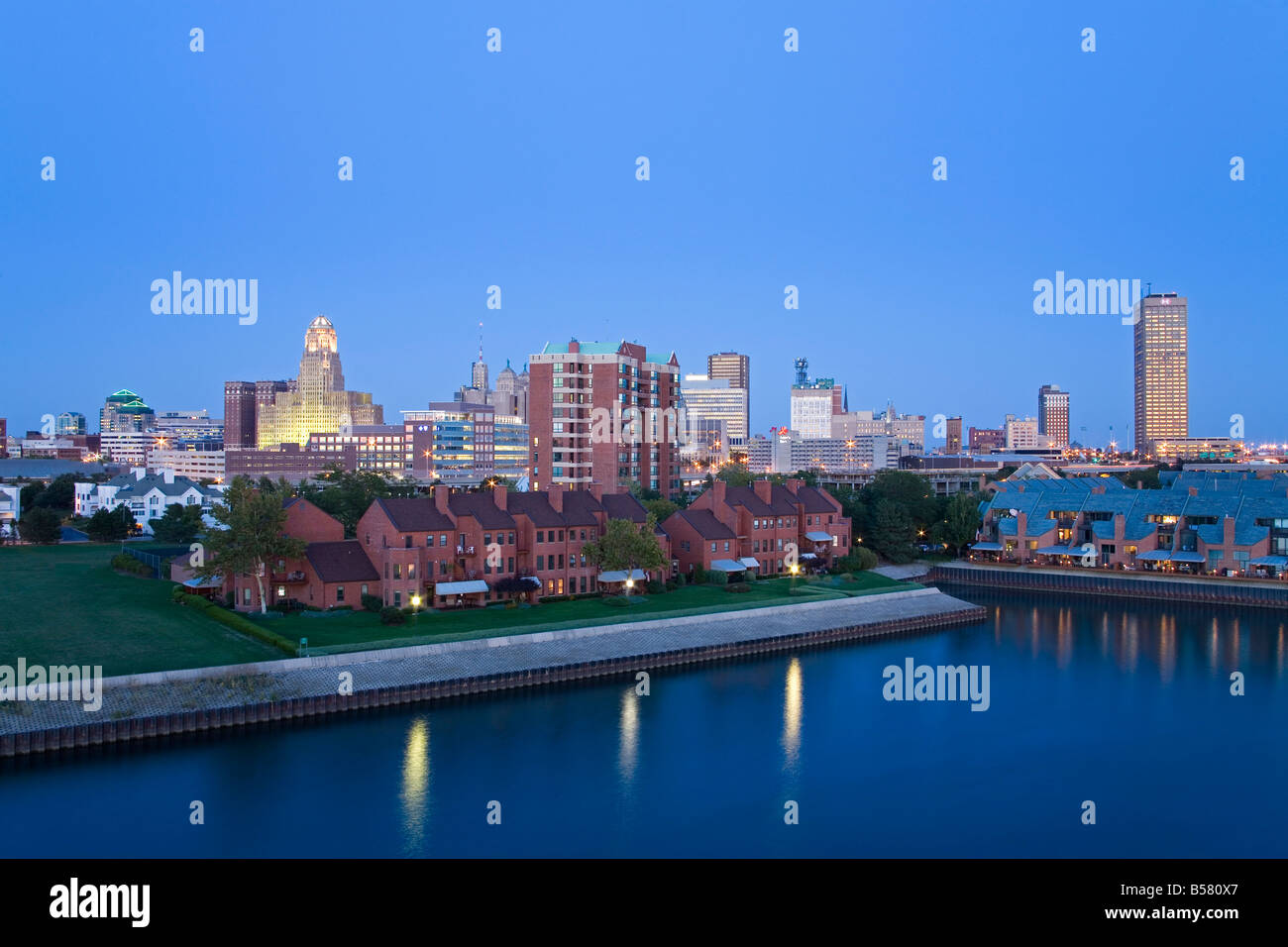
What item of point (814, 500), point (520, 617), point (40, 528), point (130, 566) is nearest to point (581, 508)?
point (520, 617)

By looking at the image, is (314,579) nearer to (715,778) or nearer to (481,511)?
(481,511)

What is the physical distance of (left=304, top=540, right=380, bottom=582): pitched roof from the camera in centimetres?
4647

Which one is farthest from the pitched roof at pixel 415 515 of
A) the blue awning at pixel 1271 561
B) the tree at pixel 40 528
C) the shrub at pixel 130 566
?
the blue awning at pixel 1271 561

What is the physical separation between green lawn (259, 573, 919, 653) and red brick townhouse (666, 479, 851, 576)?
3.26 meters

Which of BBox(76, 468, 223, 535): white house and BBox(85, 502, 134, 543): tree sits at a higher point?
BBox(76, 468, 223, 535): white house

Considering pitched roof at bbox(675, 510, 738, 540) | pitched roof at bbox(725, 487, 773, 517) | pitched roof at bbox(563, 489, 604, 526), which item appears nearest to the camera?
pitched roof at bbox(563, 489, 604, 526)

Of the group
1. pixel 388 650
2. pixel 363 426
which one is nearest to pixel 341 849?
pixel 388 650

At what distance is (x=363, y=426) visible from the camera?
604ft

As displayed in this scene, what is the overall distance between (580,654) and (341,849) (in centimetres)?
1874

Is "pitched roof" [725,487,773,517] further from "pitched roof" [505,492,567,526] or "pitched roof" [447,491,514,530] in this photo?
"pitched roof" [447,491,514,530]

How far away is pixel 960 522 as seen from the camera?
81.9m

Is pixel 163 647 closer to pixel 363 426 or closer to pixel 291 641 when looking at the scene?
pixel 291 641

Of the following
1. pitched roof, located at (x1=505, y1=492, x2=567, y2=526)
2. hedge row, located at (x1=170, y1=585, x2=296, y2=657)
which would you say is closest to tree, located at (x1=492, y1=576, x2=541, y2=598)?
pitched roof, located at (x1=505, y1=492, x2=567, y2=526)

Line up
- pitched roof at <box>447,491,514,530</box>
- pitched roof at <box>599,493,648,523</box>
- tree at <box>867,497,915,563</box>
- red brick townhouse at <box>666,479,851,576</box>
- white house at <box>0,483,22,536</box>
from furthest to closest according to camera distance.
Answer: white house at <box>0,483,22,536</box>, tree at <box>867,497,915,563</box>, red brick townhouse at <box>666,479,851,576</box>, pitched roof at <box>599,493,648,523</box>, pitched roof at <box>447,491,514,530</box>
